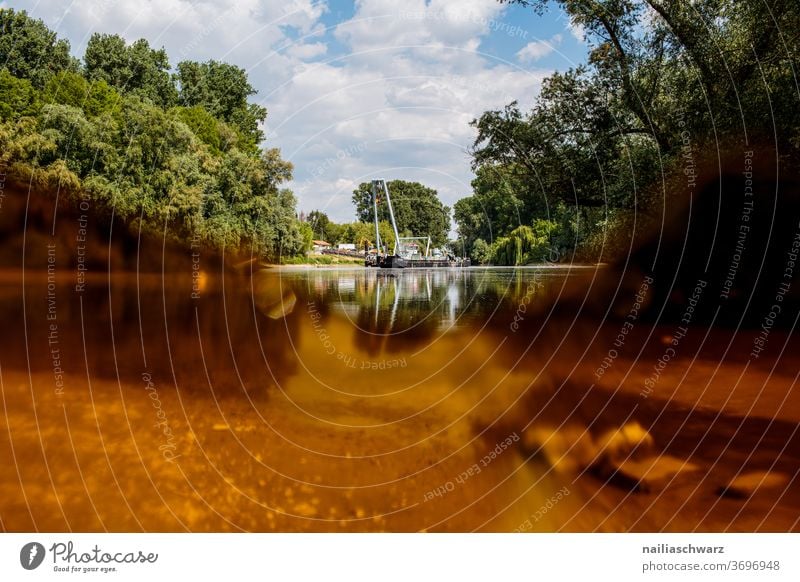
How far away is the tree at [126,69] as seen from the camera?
5391 cm

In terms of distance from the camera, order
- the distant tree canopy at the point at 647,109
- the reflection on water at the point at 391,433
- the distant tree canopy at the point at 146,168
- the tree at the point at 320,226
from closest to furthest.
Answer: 1. the reflection on water at the point at 391,433
2. the distant tree canopy at the point at 647,109
3. the distant tree canopy at the point at 146,168
4. the tree at the point at 320,226

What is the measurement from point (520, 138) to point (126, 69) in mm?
50067

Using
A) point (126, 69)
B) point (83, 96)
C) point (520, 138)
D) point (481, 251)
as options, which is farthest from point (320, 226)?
point (520, 138)

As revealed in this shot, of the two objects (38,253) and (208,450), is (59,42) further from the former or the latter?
(208,450)

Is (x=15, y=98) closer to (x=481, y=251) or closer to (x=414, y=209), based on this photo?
(x=414, y=209)

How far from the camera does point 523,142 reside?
17.9 meters

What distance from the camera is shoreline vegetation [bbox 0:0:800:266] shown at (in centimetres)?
1317

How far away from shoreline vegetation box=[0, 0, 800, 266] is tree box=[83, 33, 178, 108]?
175mm

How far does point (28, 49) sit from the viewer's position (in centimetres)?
5222

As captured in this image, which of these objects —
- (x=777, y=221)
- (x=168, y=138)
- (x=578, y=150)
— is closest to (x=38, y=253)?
(x=168, y=138)

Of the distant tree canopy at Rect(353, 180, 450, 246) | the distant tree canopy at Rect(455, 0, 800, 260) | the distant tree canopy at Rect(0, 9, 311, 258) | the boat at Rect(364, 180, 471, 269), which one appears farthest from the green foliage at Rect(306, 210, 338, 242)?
the distant tree canopy at Rect(455, 0, 800, 260)

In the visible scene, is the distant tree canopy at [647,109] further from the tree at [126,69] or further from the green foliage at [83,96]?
the tree at [126,69]

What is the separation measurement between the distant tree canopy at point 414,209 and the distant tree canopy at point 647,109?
25.1m

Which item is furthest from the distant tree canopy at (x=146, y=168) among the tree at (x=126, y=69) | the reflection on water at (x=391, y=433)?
the reflection on water at (x=391, y=433)
